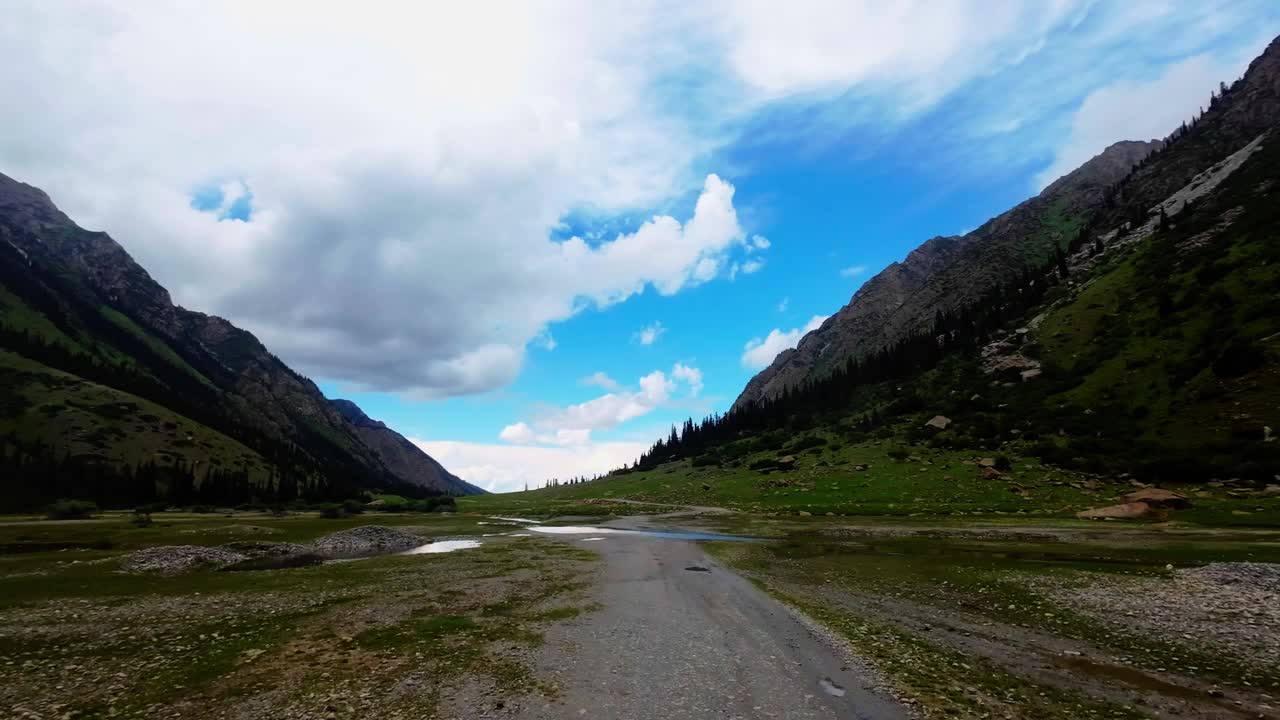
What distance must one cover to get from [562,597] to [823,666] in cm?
1655

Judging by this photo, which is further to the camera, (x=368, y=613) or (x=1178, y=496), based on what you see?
(x=1178, y=496)

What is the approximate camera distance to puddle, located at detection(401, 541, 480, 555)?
180 ft

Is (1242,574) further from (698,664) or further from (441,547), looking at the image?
(441,547)

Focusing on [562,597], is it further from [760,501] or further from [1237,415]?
[1237,415]

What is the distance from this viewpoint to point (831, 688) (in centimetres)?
1562

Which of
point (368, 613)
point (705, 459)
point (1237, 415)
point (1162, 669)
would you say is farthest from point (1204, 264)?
point (368, 613)

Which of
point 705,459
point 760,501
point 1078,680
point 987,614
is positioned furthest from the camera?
point 705,459

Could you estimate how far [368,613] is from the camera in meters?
26.0

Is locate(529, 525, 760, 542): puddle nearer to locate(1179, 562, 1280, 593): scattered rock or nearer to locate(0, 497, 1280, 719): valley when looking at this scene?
locate(0, 497, 1280, 719): valley

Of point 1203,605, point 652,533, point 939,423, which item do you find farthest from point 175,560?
point 939,423

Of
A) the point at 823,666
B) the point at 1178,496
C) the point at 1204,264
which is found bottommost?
the point at 1178,496

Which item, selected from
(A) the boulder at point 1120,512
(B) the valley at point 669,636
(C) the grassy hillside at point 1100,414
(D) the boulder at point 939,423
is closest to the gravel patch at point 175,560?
(B) the valley at point 669,636

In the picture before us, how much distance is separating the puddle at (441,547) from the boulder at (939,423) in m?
101

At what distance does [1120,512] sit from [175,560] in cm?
9488
